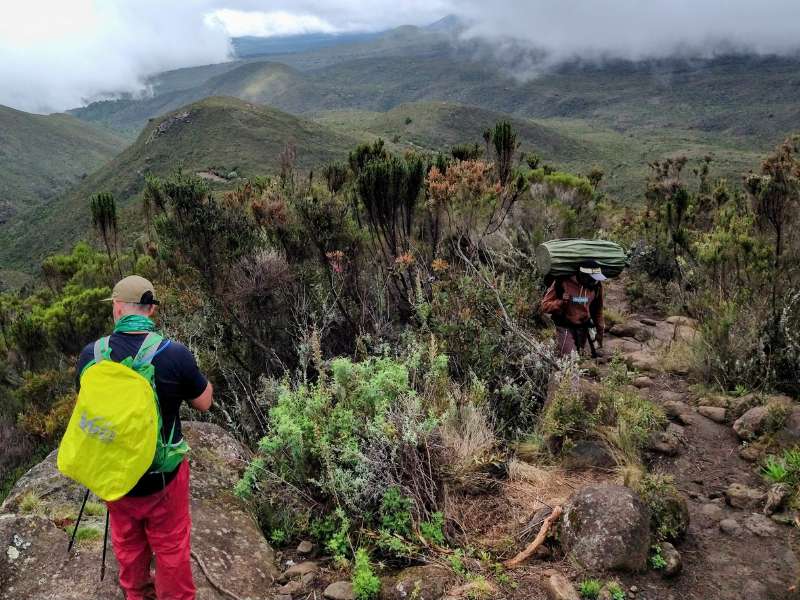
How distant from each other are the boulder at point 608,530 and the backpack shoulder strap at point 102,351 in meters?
2.70

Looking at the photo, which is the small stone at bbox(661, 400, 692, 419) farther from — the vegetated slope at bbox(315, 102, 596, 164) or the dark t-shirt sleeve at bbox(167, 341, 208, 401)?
the vegetated slope at bbox(315, 102, 596, 164)

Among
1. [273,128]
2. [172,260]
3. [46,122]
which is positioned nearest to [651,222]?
[172,260]

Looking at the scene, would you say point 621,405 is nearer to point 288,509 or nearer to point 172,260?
point 288,509

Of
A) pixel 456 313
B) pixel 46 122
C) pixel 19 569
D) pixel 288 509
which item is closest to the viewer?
pixel 19 569

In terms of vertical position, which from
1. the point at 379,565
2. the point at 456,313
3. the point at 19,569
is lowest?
the point at 379,565

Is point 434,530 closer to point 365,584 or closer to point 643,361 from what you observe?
point 365,584

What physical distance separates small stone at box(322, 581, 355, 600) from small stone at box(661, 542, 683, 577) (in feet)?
5.76

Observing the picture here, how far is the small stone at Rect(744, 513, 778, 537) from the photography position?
307cm

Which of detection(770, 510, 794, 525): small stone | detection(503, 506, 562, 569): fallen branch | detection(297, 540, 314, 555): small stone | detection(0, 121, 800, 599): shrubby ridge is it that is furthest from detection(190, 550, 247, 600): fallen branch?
detection(770, 510, 794, 525): small stone

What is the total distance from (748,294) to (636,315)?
2379mm

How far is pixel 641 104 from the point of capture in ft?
637

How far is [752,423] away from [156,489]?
4.32 m

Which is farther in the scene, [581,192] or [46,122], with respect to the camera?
[46,122]

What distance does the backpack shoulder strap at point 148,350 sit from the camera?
8.28ft
